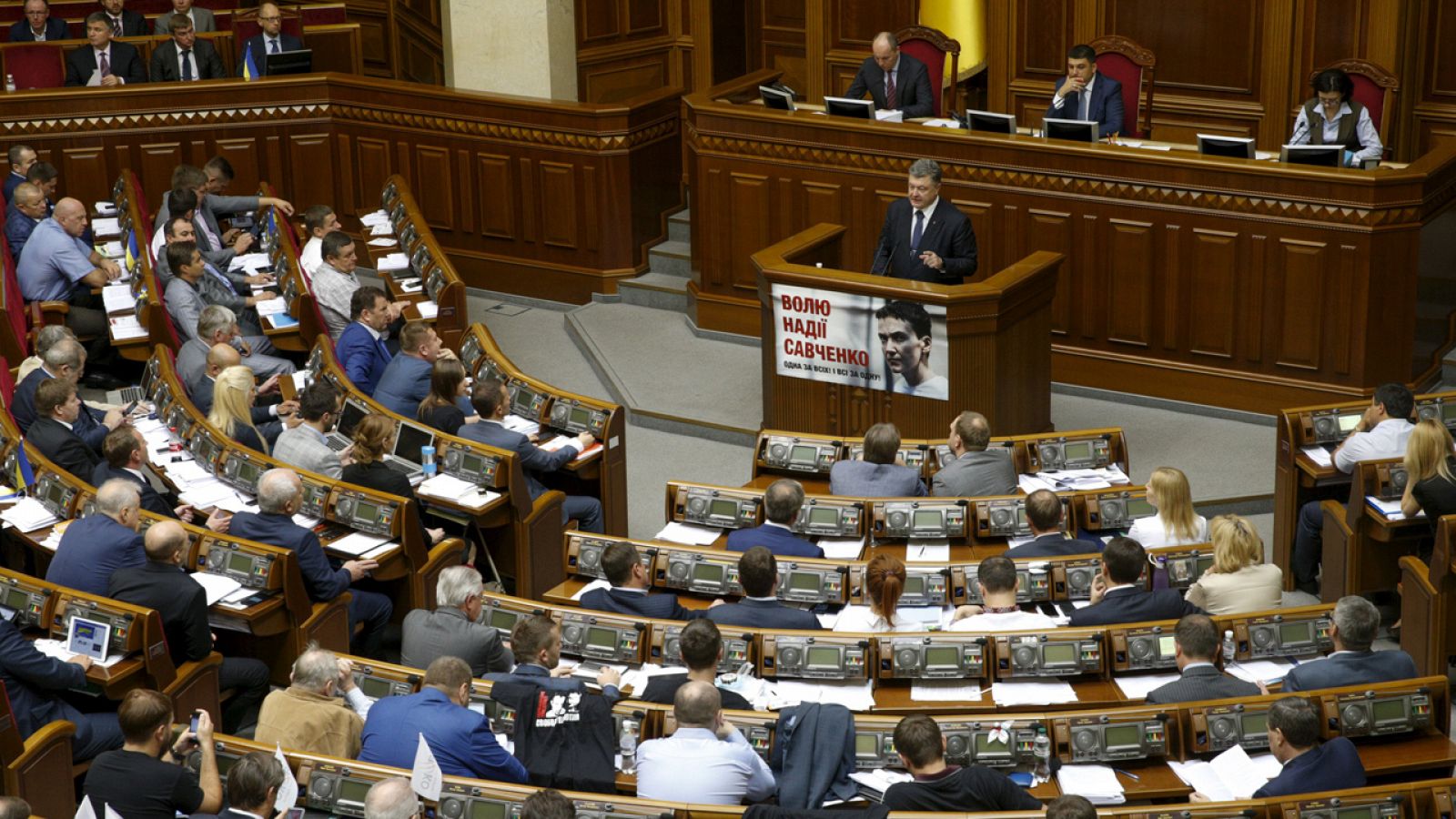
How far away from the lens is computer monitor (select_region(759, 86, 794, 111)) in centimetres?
1097

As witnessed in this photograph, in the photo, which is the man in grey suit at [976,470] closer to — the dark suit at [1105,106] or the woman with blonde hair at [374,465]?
the woman with blonde hair at [374,465]

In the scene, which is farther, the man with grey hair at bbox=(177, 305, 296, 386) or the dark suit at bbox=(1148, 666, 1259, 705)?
the man with grey hair at bbox=(177, 305, 296, 386)

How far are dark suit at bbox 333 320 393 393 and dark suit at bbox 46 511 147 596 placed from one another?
255 cm

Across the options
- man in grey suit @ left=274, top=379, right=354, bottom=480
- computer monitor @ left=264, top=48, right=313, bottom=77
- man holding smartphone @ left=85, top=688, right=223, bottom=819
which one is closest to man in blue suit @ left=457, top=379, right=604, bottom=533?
man in grey suit @ left=274, top=379, right=354, bottom=480

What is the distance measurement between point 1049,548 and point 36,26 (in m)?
10.8

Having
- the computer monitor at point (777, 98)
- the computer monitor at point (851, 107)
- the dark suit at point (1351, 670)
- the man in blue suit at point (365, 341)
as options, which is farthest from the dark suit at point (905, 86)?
the dark suit at point (1351, 670)

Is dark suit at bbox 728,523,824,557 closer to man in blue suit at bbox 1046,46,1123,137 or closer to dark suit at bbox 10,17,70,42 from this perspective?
man in blue suit at bbox 1046,46,1123,137

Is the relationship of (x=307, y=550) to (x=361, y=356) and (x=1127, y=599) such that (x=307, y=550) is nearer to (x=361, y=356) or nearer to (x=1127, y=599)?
(x=361, y=356)

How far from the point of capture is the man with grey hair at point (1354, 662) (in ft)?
19.0

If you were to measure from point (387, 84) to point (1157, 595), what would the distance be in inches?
330

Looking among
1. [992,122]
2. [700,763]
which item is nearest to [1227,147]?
[992,122]

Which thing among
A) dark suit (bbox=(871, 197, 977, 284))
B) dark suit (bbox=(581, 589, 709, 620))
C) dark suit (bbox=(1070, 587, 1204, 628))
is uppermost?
dark suit (bbox=(871, 197, 977, 284))

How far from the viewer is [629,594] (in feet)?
21.7

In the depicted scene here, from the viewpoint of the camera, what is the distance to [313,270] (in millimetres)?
10562
